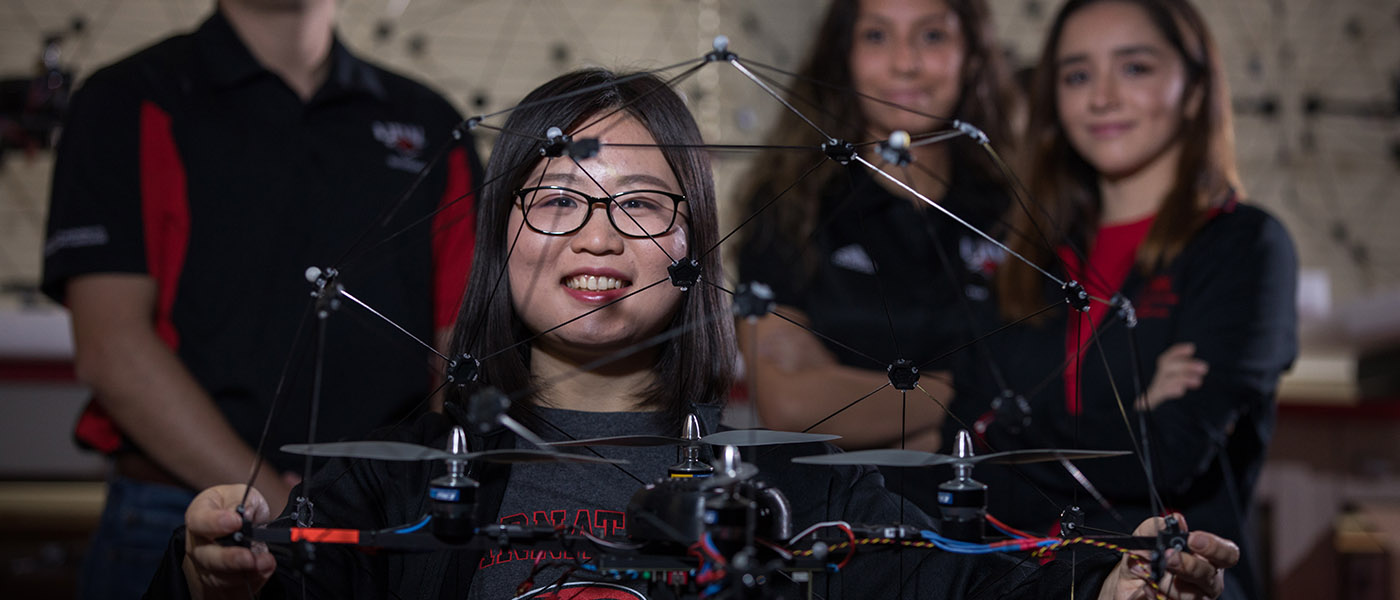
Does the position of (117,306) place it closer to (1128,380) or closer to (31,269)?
(1128,380)

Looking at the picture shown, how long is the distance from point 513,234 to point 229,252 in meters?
0.46

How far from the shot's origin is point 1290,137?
2543 mm

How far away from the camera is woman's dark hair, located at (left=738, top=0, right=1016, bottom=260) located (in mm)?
1538

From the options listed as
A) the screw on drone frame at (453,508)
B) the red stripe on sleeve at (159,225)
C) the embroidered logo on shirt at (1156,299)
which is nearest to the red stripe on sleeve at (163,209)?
the red stripe on sleeve at (159,225)

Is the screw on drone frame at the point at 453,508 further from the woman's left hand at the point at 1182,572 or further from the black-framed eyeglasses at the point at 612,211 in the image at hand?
the woman's left hand at the point at 1182,572

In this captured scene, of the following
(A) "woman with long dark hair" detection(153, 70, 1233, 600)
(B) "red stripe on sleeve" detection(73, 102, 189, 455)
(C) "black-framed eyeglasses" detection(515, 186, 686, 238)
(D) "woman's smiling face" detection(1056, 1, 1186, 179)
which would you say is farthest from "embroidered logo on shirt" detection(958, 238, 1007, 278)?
(B) "red stripe on sleeve" detection(73, 102, 189, 455)

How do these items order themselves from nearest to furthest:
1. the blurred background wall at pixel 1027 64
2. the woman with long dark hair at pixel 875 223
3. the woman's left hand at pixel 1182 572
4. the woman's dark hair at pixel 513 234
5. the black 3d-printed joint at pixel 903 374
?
1. the woman's left hand at pixel 1182 572
2. the black 3d-printed joint at pixel 903 374
3. the woman's dark hair at pixel 513 234
4. the woman with long dark hair at pixel 875 223
5. the blurred background wall at pixel 1027 64

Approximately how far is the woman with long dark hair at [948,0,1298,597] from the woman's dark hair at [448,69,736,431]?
360 millimetres

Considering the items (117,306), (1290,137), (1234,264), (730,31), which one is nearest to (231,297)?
(117,306)

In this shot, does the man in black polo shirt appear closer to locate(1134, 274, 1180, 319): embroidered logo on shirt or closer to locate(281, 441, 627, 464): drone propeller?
locate(281, 441, 627, 464): drone propeller

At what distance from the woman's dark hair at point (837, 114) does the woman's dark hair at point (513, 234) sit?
0.52 meters

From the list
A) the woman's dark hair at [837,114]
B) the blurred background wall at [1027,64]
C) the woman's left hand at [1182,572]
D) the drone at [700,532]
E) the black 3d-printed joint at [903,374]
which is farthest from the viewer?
the blurred background wall at [1027,64]

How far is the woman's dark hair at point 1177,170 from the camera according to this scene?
1.29 meters

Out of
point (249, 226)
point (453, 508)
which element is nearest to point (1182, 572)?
point (453, 508)
